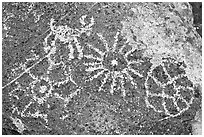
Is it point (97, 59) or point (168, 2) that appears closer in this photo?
point (97, 59)

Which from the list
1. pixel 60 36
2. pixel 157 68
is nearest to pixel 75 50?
pixel 60 36

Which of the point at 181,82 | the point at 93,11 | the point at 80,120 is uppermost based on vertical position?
the point at 93,11

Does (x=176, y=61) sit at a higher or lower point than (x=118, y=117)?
higher

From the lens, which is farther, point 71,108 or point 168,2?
point 168,2

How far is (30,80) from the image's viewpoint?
260cm

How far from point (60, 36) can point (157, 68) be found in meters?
0.59

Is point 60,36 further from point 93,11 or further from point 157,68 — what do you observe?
point 157,68

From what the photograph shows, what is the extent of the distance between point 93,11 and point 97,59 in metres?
0.29

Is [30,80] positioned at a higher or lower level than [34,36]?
lower

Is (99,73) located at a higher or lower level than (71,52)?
lower


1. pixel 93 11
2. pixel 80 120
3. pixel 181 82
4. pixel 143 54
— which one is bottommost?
pixel 80 120

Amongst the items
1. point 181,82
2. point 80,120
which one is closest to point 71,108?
point 80,120

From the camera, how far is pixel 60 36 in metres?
2.61

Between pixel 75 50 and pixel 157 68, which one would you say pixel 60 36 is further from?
pixel 157 68
